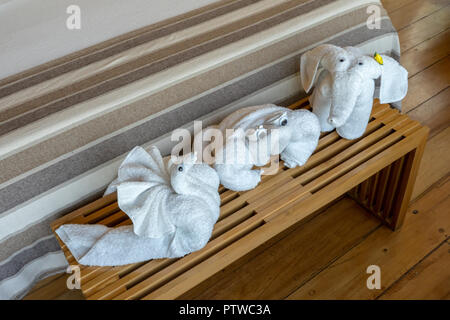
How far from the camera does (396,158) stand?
1.24m

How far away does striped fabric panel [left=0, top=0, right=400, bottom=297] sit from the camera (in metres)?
1.13

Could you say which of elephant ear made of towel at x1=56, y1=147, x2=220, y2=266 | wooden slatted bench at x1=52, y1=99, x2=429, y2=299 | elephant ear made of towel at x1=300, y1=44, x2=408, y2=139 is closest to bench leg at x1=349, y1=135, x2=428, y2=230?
wooden slatted bench at x1=52, y1=99, x2=429, y2=299

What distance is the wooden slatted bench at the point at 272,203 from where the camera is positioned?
987mm

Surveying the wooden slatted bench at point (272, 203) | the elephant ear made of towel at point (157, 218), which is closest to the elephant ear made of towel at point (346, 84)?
the wooden slatted bench at point (272, 203)

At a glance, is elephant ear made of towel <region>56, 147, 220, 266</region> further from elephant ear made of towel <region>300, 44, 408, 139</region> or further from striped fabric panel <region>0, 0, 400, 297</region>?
elephant ear made of towel <region>300, 44, 408, 139</region>


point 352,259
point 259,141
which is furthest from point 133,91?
point 352,259

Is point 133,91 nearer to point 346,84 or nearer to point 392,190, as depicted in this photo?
point 346,84

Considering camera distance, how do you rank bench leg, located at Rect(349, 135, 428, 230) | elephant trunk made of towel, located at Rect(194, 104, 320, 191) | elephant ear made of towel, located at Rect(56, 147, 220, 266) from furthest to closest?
1. bench leg, located at Rect(349, 135, 428, 230)
2. elephant trunk made of towel, located at Rect(194, 104, 320, 191)
3. elephant ear made of towel, located at Rect(56, 147, 220, 266)

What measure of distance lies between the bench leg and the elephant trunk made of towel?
1.11 ft

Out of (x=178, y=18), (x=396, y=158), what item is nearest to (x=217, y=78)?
(x=178, y=18)

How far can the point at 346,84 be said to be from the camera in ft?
3.81

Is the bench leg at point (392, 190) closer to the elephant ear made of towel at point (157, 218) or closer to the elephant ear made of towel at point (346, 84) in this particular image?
the elephant ear made of towel at point (346, 84)

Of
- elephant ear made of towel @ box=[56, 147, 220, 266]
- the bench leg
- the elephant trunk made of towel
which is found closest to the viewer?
elephant ear made of towel @ box=[56, 147, 220, 266]

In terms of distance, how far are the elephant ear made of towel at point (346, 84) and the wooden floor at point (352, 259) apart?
1.38 feet
